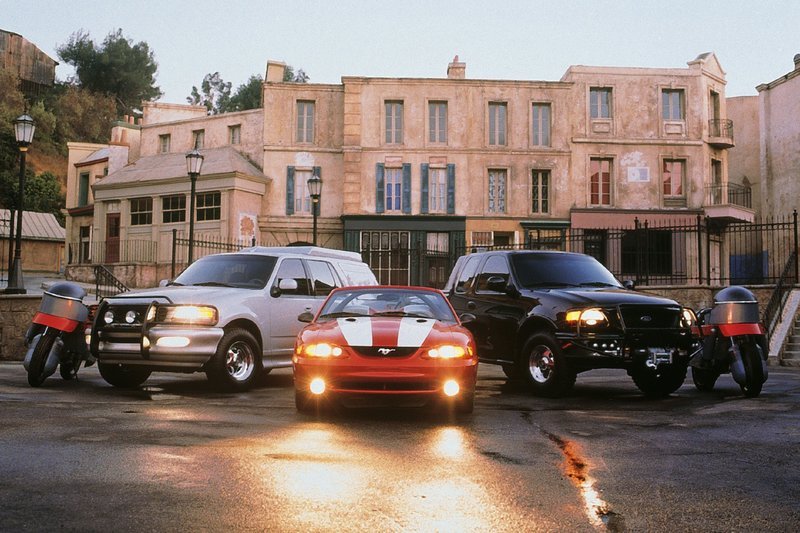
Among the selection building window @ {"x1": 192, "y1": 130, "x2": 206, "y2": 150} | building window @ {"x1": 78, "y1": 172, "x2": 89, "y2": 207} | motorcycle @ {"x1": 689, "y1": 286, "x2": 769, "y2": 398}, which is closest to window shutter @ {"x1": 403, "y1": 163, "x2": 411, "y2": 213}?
building window @ {"x1": 192, "y1": 130, "x2": 206, "y2": 150}

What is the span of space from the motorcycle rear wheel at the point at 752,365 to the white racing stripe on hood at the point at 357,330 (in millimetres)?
4913

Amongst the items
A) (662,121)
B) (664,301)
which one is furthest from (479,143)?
(664,301)

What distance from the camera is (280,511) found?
4.26 meters

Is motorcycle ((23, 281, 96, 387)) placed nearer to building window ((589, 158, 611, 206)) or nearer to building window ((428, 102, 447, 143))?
building window ((428, 102, 447, 143))

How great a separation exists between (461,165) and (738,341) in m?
26.4

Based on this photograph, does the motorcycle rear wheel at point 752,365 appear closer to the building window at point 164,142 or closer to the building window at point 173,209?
the building window at point 173,209

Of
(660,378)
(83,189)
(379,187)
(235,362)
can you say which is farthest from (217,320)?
(83,189)

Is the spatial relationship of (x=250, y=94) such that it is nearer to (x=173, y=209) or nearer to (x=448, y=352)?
(x=173, y=209)

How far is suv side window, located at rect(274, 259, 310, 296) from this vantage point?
11.4 meters

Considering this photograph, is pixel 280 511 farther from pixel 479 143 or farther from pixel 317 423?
pixel 479 143

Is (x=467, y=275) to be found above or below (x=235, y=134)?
below

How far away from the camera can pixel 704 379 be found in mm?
10758

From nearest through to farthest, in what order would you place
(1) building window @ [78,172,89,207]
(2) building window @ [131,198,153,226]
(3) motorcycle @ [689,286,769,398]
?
(3) motorcycle @ [689,286,769,398], (2) building window @ [131,198,153,226], (1) building window @ [78,172,89,207]

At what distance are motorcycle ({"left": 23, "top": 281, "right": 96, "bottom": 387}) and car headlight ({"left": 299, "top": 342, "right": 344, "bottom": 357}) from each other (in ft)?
13.7
